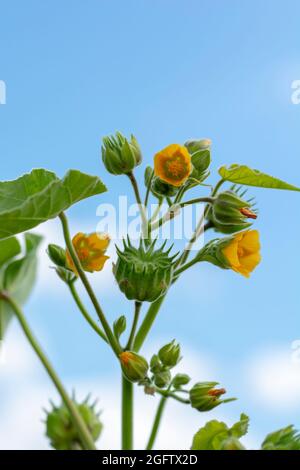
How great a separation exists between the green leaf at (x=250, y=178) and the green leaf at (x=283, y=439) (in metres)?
0.41

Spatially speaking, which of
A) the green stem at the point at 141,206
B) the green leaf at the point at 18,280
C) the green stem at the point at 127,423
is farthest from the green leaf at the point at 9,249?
the green stem at the point at 127,423

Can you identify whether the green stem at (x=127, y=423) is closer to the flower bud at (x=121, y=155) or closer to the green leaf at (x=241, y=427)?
the green leaf at (x=241, y=427)

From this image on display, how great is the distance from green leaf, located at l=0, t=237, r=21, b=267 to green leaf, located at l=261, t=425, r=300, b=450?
1.58 ft

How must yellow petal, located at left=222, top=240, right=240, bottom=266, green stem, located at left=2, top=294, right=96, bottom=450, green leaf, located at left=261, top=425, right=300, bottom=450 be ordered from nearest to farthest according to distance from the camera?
green stem, located at left=2, top=294, right=96, bottom=450 → green leaf, located at left=261, top=425, right=300, bottom=450 → yellow petal, located at left=222, top=240, right=240, bottom=266

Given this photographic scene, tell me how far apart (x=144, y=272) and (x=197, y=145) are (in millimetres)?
375

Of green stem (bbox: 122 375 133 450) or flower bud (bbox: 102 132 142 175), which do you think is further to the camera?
flower bud (bbox: 102 132 142 175)

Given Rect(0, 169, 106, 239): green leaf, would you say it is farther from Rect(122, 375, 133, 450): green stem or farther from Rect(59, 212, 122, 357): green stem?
Rect(122, 375, 133, 450): green stem

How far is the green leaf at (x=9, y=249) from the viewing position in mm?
1116

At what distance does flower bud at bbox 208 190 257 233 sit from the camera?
117 centimetres

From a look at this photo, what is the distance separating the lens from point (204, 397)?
1065 millimetres

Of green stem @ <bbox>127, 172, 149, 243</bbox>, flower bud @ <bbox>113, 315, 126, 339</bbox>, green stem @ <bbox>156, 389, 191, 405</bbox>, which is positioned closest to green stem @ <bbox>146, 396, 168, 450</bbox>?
green stem @ <bbox>156, 389, 191, 405</bbox>

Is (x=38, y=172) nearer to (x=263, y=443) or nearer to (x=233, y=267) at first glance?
(x=233, y=267)

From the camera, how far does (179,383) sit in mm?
1067
